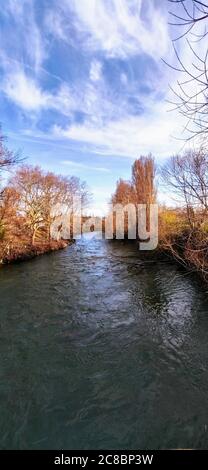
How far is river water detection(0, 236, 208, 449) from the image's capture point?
3.85 metres

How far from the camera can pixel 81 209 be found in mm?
38344

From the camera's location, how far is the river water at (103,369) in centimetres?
385

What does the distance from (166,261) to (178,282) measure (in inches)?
186

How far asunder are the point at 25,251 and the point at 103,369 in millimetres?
14049

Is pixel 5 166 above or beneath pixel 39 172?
beneath

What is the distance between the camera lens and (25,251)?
18.3 m

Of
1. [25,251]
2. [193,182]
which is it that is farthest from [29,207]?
[193,182]

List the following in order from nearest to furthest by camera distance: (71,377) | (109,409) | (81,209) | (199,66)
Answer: (199,66) < (109,409) < (71,377) < (81,209)

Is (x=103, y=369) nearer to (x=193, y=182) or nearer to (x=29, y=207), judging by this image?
(x=193, y=182)

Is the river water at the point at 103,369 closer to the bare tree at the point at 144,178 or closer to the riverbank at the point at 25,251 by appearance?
the riverbank at the point at 25,251

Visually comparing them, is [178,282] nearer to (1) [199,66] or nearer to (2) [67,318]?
(2) [67,318]

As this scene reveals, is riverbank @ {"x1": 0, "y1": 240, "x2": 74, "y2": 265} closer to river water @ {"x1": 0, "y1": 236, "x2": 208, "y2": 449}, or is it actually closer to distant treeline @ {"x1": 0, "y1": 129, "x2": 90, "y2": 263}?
distant treeline @ {"x1": 0, "y1": 129, "x2": 90, "y2": 263}

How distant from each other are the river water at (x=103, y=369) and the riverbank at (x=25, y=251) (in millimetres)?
6483

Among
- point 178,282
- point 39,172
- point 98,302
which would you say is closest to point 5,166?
point 98,302
